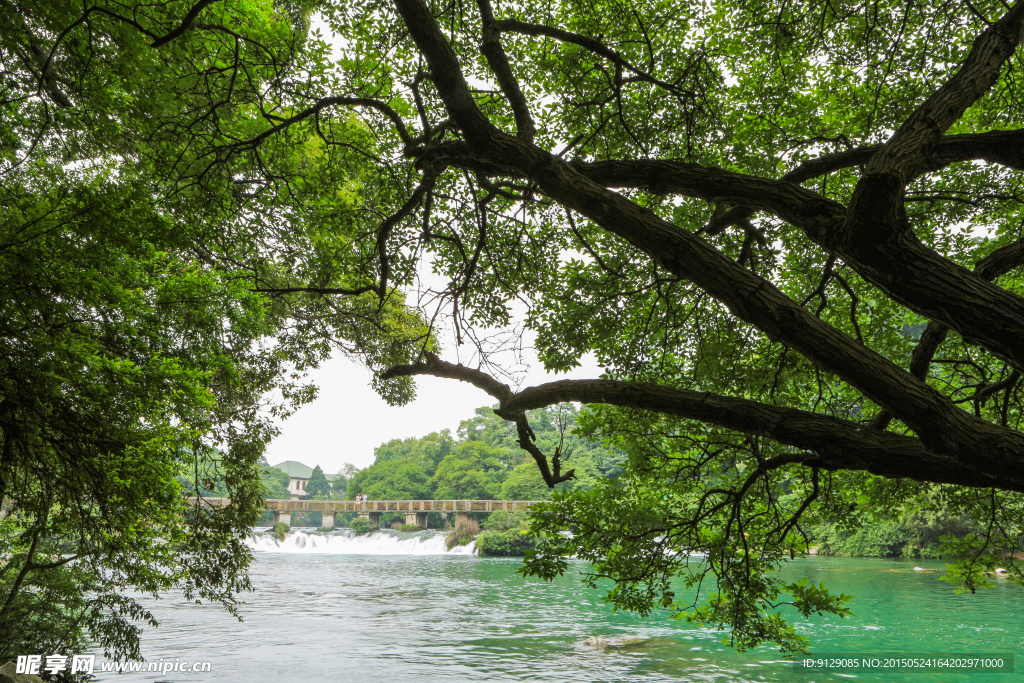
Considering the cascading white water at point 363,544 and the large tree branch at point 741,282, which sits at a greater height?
the large tree branch at point 741,282

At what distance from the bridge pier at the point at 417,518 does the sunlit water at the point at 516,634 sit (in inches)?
660

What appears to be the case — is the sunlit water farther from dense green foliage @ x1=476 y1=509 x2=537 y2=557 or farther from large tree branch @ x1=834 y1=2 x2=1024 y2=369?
dense green foliage @ x1=476 y1=509 x2=537 y2=557

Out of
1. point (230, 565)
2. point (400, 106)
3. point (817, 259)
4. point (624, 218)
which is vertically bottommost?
point (230, 565)

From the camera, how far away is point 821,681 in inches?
372

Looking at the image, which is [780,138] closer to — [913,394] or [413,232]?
[413,232]

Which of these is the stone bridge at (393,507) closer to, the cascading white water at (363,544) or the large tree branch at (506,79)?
the cascading white water at (363,544)

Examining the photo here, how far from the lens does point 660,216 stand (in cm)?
478

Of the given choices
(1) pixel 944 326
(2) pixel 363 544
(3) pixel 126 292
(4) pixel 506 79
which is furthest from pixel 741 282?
(2) pixel 363 544

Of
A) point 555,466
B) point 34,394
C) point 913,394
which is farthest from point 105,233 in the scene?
point 913,394

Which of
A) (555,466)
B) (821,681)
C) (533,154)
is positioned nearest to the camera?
(533,154)

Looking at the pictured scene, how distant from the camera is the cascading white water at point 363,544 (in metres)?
33.3

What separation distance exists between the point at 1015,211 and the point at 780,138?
2425 millimetres

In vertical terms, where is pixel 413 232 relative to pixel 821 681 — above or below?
above

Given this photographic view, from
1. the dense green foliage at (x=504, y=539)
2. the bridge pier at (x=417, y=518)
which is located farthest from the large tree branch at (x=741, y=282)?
the bridge pier at (x=417, y=518)
